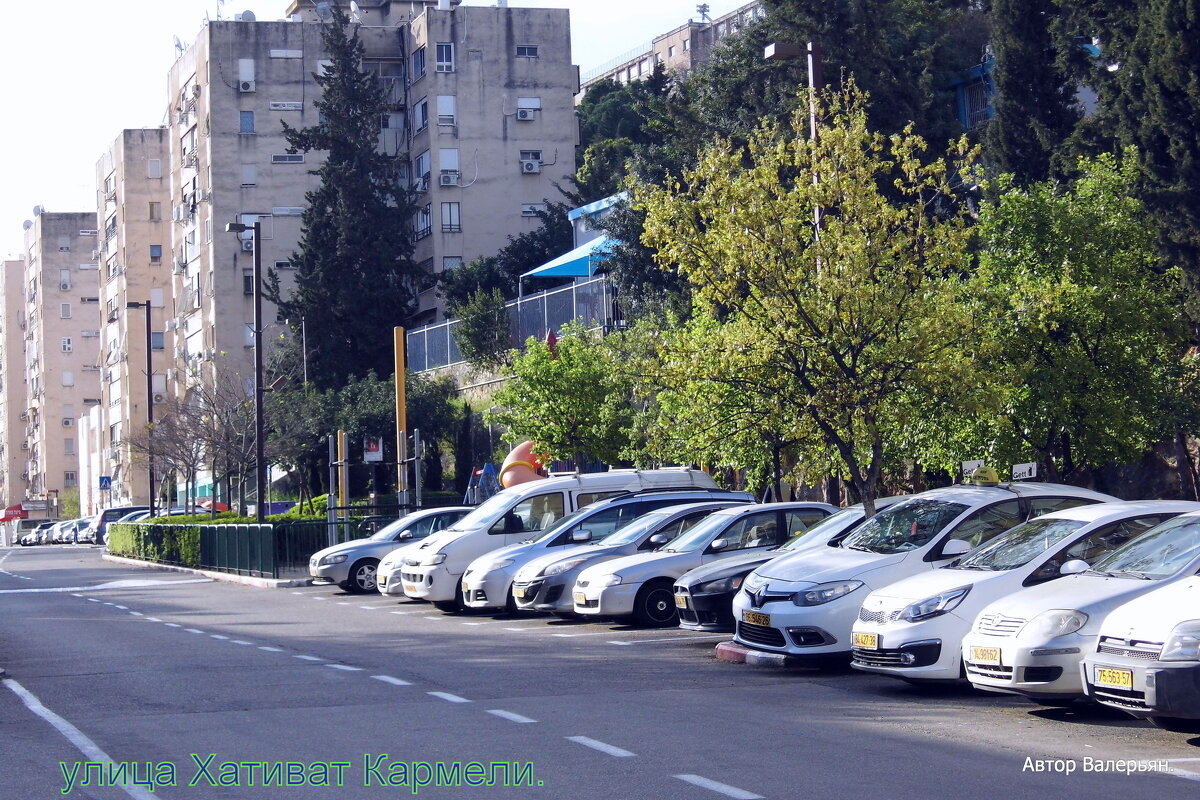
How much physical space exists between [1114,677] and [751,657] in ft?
17.6

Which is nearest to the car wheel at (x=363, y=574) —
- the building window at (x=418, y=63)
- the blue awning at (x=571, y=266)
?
the blue awning at (x=571, y=266)

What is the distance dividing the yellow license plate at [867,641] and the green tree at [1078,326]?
716cm

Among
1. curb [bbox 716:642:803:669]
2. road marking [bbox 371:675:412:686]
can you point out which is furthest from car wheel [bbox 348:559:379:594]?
road marking [bbox 371:675:412:686]

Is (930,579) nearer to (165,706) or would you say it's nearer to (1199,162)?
(165,706)

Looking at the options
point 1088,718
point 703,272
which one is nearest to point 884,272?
point 703,272

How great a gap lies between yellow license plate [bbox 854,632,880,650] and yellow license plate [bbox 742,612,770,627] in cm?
148

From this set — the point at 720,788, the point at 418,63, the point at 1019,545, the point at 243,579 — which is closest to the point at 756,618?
the point at 1019,545

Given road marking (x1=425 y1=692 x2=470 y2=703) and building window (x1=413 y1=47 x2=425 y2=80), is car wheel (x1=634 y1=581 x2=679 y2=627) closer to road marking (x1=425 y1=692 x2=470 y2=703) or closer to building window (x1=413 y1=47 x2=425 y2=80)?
road marking (x1=425 y1=692 x2=470 y2=703)

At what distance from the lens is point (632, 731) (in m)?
10.1

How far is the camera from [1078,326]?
19.1 meters

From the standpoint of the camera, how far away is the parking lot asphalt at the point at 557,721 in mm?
8359

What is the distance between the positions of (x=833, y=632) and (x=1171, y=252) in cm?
1368

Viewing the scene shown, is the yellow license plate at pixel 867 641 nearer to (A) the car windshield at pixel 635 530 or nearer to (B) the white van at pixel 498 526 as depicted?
(A) the car windshield at pixel 635 530

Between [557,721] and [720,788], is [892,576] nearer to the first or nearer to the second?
[557,721]
